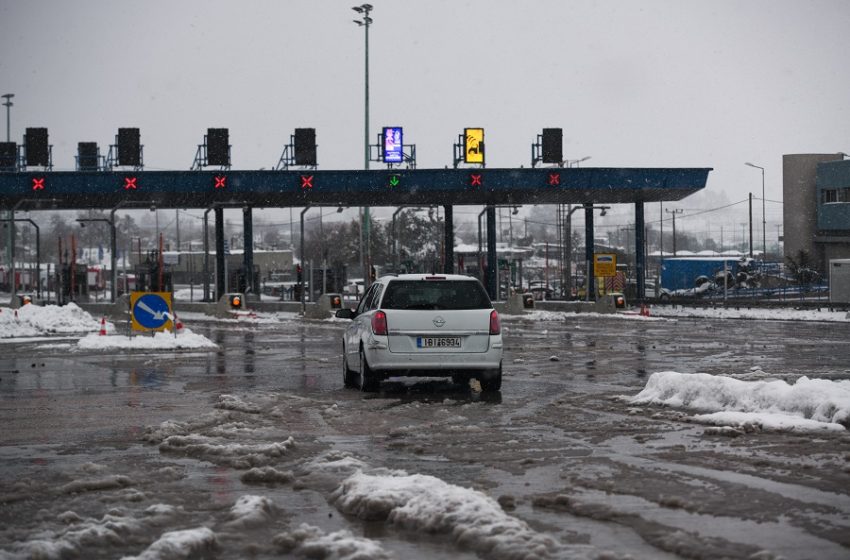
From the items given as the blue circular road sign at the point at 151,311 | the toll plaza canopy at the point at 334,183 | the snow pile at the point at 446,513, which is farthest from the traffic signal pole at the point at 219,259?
the snow pile at the point at 446,513

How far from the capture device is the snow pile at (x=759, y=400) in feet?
36.0

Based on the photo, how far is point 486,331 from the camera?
15.4 metres

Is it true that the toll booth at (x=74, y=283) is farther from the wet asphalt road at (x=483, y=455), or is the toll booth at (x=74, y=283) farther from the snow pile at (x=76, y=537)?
the snow pile at (x=76, y=537)

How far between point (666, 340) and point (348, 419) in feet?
55.6

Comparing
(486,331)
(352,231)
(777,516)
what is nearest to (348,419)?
(486,331)

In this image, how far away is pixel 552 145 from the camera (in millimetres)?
47969

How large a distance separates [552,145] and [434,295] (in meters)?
33.1

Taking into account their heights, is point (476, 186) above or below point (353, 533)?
above

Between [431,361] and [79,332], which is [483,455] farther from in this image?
[79,332]

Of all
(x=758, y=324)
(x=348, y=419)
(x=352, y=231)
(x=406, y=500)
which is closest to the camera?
(x=406, y=500)

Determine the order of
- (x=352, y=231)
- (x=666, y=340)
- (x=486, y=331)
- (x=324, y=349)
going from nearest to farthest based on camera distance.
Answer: (x=486, y=331), (x=324, y=349), (x=666, y=340), (x=352, y=231)

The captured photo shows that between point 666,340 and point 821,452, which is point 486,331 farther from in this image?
point 666,340

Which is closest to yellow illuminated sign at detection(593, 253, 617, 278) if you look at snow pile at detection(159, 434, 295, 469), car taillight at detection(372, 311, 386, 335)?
car taillight at detection(372, 311, 386, 335)

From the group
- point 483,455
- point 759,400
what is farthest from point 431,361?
point 483,455
